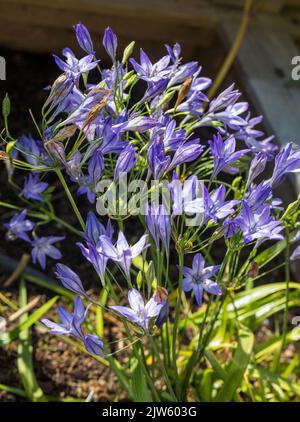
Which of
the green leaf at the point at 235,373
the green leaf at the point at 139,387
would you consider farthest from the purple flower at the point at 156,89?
the green leaf at the point at 235,373

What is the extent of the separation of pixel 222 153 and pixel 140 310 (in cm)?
34

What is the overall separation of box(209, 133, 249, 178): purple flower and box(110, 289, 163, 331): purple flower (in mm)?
282

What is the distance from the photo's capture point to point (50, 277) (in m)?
2.27

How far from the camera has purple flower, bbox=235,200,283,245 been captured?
4.14ft

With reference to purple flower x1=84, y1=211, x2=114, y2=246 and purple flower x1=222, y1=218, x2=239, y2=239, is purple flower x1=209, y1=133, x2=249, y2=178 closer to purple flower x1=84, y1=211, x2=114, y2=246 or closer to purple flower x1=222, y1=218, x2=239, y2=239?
purple flower x1=222, y1=218, x2=239, y2=239

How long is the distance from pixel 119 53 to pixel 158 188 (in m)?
1.98

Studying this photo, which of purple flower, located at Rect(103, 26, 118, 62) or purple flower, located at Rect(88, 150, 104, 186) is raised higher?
purple flower, located at Rect(103, 26, 118, 62)

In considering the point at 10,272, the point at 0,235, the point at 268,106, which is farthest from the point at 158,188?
the point at 268,106

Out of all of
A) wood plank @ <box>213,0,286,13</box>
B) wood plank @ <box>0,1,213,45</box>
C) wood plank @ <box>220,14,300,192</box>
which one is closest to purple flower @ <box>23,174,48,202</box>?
wood plank @ <box>220,14,300,192</box>

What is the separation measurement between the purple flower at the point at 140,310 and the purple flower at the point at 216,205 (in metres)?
0.18

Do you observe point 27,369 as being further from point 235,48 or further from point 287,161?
point 235,48

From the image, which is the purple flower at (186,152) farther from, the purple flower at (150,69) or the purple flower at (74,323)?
the purple flower at (74,323)

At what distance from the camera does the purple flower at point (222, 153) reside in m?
1.33
